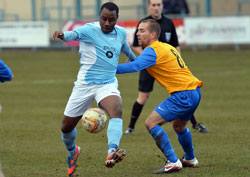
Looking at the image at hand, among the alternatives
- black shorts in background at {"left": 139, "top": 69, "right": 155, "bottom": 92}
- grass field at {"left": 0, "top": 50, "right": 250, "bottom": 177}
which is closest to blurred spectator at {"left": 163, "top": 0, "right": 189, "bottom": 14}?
grass field at {"left": 0, "top": 50, "right": 250, "bottom": 177}

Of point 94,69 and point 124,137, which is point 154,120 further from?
point 124,137

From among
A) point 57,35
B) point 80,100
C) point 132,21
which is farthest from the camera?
point 132,21

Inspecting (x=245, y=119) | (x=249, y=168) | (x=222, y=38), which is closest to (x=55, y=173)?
(x=249, y=168)

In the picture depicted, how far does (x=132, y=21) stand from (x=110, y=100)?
65.4 feet

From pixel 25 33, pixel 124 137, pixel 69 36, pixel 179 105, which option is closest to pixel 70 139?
pixel 69 36

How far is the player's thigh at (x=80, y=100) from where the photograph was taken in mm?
7137

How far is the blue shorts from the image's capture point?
7031mm

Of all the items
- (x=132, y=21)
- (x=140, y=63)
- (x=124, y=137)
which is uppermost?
(x=140, y=63)

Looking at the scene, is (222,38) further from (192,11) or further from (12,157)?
(12,157)

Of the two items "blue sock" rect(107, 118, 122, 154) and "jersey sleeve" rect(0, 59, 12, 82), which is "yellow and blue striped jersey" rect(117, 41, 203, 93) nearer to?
"blue sock" rect(107, 118, 122, 154)

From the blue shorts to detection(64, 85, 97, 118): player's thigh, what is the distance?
0.91 m

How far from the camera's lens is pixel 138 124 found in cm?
1102

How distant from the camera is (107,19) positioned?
23.6ft

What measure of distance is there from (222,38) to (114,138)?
19.6 metres
